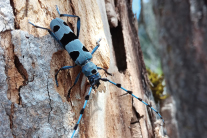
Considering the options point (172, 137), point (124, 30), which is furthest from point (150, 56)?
point (124, 30)

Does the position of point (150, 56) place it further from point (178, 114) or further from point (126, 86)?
point (126, 86)

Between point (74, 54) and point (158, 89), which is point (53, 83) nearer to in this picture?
point (74, 54)

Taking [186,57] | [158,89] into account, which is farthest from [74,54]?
[186,57]

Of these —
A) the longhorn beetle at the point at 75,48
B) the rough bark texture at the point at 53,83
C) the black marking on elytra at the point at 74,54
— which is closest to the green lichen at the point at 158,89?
the rough bark texture at the point at 53,83

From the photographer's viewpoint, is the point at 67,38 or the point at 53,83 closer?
the point at 53,83

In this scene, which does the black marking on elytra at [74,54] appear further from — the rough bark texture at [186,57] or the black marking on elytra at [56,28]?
the rough bark texture at [186,57]

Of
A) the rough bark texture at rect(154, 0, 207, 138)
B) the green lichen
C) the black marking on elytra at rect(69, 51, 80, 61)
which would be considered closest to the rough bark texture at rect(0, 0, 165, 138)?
the black marking on elytra at rect(69, 51, 80, 61)
